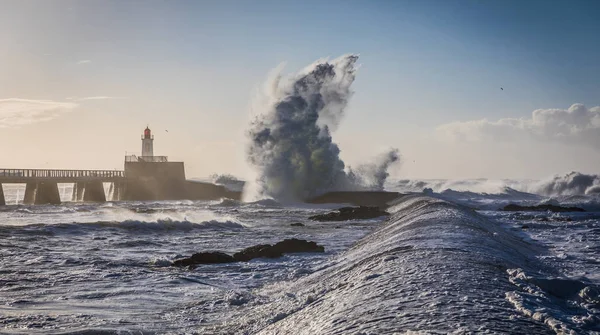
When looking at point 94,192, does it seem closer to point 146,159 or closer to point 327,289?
point 146,159

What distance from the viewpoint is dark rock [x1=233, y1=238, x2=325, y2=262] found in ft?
36.1

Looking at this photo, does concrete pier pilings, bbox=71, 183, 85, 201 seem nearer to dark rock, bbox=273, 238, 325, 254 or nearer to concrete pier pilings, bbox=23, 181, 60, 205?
concrete pier pilings, bbox=23, 181, 60, 205

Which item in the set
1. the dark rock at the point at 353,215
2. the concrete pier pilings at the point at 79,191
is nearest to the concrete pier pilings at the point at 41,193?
the concrete pier pilings at the point at 79,191

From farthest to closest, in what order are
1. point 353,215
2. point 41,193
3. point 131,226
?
point 41,193 < point 353,215 < point 131,226

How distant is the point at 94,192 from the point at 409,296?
43.4 metres

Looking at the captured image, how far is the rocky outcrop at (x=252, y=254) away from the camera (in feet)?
34.7

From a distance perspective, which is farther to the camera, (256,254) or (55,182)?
(55,182)

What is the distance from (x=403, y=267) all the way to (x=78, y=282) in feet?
16.6

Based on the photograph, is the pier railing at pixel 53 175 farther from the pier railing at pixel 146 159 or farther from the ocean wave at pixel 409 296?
the ocean wave at pixel 409 296

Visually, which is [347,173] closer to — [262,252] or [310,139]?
[310,139]

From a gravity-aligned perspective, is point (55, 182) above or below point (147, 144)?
below

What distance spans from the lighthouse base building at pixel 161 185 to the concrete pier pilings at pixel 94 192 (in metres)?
2.21

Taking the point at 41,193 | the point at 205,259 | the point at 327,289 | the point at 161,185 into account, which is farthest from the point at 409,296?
the point at 161,185

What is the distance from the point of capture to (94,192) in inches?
1761
